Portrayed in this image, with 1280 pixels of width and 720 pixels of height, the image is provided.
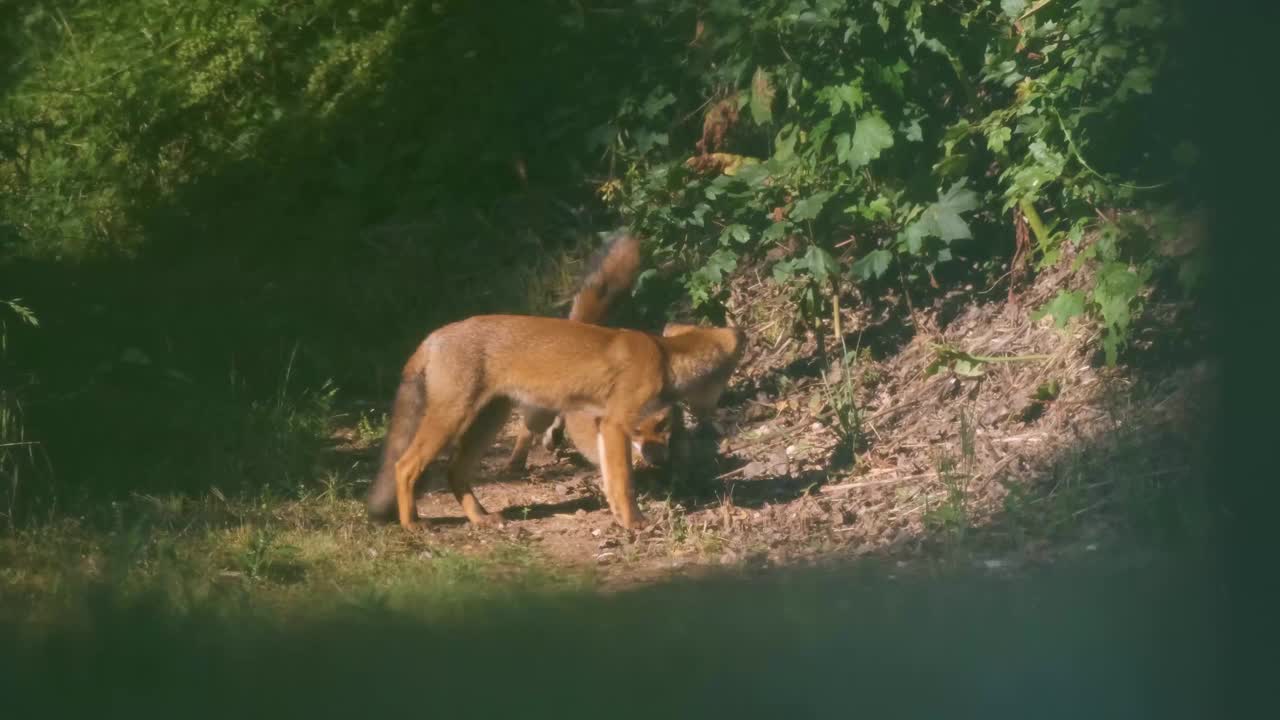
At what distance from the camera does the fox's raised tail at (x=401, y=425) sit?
8.20 m

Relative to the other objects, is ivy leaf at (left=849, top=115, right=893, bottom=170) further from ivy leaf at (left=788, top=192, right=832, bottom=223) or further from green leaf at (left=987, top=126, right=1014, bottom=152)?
green leaf at (left=987, top=126, right=1014, bottom=152)

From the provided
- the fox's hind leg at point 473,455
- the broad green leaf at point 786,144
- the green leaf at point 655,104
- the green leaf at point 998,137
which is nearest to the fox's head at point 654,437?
the fox's hind leg at point 473,455

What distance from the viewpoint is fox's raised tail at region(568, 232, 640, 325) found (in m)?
9.90

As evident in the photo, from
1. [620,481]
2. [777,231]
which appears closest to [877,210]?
[777,231]

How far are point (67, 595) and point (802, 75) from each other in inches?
197

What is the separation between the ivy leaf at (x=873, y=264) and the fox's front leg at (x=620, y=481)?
202 centimetres

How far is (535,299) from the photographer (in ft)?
36.5

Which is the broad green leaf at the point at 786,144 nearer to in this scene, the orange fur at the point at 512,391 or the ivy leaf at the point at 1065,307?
the orange fur at the point at 512,391

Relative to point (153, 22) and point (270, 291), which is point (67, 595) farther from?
point (153, 22)

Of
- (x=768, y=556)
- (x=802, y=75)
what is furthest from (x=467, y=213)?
(x=768, y=556)

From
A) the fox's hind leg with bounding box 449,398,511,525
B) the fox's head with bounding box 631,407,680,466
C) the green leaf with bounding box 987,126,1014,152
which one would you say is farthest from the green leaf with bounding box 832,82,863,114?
the fox's hind leg with bounding box 449,398,511,525

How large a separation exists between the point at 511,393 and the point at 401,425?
63 centimetres

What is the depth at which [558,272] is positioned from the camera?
11.3m

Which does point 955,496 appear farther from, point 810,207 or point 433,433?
point 433,433
